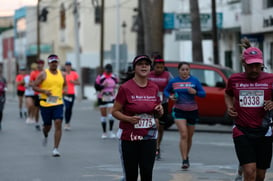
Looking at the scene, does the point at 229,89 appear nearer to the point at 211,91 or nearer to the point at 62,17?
the point at 211,91

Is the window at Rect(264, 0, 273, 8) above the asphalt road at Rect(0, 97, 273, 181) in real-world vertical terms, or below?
above

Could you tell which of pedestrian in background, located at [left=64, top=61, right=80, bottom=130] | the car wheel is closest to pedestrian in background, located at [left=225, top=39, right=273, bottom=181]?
the car wheel

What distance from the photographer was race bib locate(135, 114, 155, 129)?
849cm

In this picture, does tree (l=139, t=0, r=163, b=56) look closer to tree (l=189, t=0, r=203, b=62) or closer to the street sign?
tree (l=189, t=0, r=203, b=62)

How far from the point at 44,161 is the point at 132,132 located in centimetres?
582

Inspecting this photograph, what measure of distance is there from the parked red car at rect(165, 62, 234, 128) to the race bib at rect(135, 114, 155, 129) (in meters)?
12.4

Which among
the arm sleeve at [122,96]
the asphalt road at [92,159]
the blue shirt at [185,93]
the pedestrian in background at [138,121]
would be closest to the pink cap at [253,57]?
the pedestrian in background at [138,121]

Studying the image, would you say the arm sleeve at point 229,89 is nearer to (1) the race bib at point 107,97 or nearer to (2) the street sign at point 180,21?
(1) the race bib at point 107,97

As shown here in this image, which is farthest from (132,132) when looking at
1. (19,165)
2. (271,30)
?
(271,30)

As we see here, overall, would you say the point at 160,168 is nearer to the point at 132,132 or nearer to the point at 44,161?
the point at 44,161

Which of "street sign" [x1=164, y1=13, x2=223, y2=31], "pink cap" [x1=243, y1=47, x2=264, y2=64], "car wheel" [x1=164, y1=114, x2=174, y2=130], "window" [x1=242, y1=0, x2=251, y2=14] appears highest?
"window" [x1=242, y1=0, x2=251, y2=14]

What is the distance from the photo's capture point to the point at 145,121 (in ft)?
28.0

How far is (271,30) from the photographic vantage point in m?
32.5

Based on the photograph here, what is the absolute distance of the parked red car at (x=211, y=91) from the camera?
69.0ft
